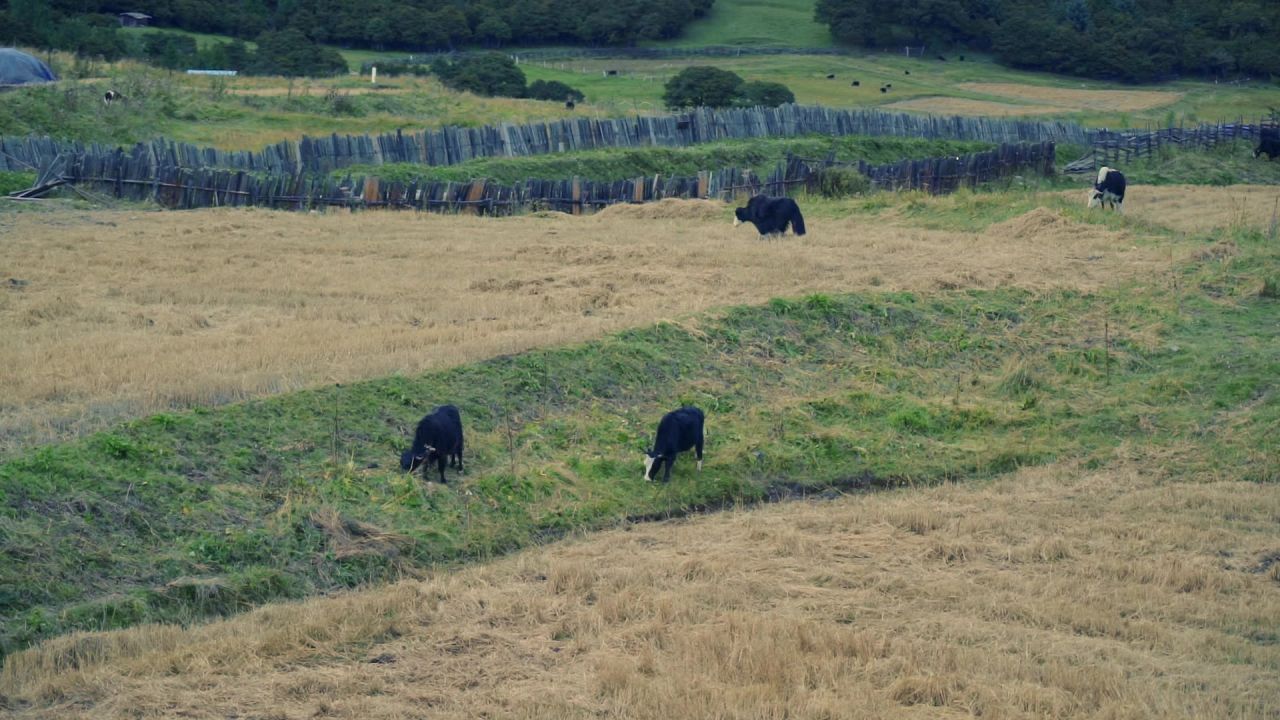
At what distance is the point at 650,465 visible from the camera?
40.8 ft

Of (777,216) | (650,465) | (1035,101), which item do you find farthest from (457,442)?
(1035,101)

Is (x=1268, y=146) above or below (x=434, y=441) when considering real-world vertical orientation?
above

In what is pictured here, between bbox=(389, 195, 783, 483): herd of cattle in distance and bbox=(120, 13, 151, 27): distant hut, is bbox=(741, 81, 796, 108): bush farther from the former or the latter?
bbox=(389, 195, 783, 483): herd of cattle in distance

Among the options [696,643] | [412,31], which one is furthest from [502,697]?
[412,31]

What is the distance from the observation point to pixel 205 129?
35750mm

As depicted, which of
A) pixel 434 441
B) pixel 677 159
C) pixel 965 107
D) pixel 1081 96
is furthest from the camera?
pixel 1081 96

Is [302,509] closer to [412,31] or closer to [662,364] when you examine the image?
[662,364]

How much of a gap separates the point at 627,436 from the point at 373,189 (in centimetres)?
1578

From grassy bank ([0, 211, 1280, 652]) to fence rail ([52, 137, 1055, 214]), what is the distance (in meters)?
12.7

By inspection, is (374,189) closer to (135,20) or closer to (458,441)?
(458,441)

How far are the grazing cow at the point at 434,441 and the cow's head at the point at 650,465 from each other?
1.78 m

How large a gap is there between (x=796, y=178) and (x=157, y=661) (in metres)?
25.8

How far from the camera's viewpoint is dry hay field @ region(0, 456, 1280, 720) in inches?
311

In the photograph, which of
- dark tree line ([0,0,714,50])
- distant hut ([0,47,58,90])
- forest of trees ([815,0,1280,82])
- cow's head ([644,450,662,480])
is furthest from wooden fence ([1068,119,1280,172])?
dark tree line ([0,0,714,50])
